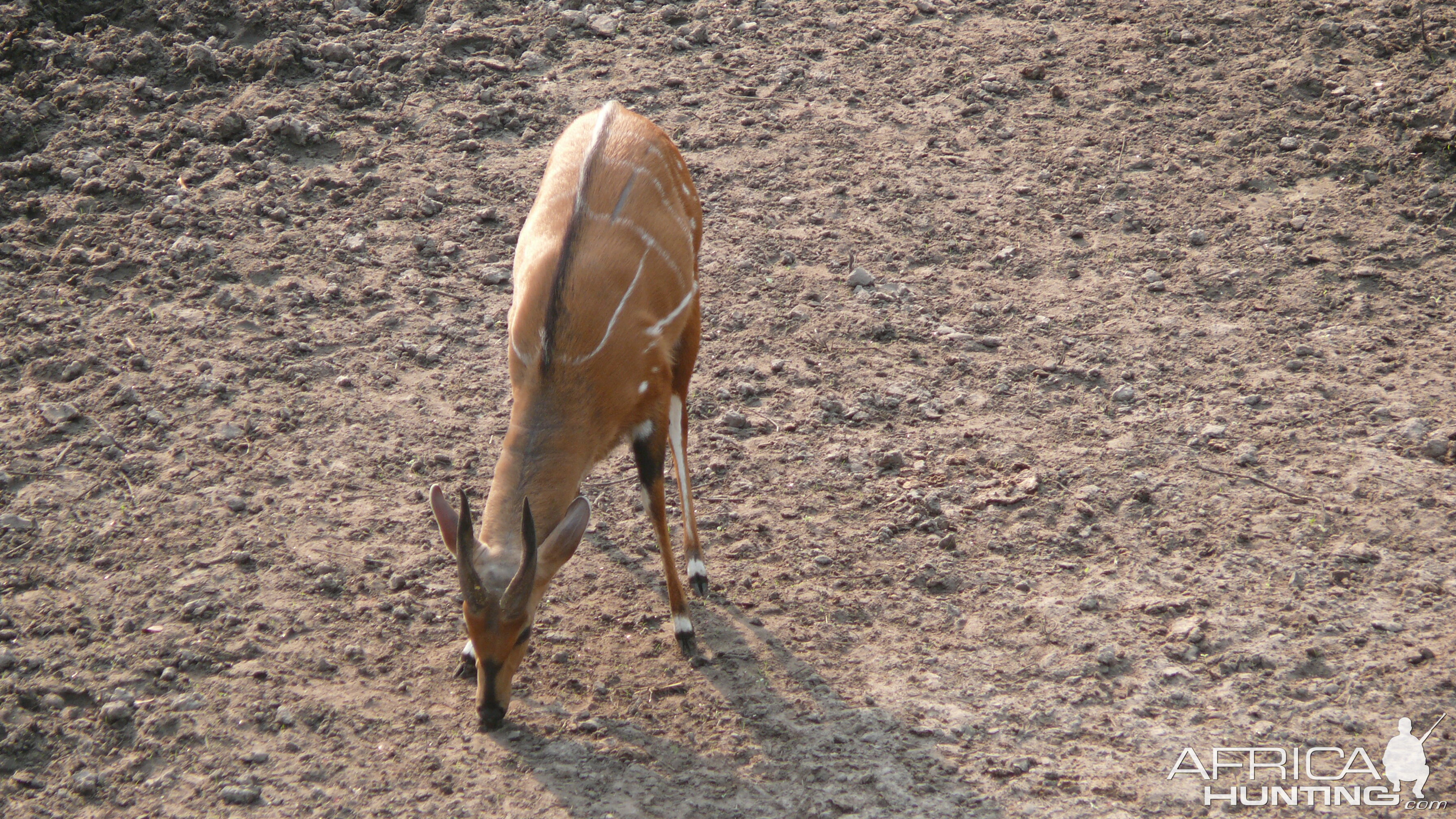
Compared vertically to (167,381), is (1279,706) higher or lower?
lower

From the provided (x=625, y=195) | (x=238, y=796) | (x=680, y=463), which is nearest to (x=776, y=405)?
(x=680, y=463)

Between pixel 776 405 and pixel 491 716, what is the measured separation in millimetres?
2479

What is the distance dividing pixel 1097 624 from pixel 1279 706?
2.50 ft

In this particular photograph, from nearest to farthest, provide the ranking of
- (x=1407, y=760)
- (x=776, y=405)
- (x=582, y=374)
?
(x=1407, y=760), (x=582, y=374), (x=776, y=405)

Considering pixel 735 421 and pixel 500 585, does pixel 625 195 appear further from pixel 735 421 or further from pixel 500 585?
pixel 500 585

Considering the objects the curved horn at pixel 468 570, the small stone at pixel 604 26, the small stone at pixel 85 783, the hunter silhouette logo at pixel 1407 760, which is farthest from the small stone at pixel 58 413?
the hunter silhouette logo at pixel 1407 760

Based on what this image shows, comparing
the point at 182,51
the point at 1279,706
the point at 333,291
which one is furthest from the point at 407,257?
the point at 1279,706

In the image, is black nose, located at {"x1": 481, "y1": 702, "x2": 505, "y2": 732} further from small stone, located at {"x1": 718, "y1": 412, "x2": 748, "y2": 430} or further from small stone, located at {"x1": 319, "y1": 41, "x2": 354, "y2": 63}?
small stone, located at {"x1": 319, "y1": 41, "x2": 354, "y2": 63}

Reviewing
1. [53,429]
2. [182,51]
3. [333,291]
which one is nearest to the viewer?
[53,429]

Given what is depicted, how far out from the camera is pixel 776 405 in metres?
6.34

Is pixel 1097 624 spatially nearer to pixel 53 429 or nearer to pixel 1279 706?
pixel 1279 706

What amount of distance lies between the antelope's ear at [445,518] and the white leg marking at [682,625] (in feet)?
3.62

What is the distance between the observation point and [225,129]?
808 centimetres

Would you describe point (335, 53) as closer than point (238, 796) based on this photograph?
No
